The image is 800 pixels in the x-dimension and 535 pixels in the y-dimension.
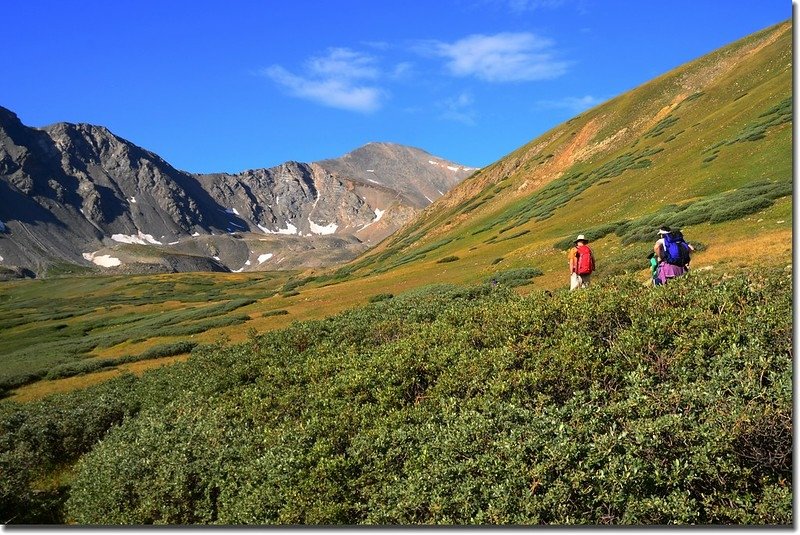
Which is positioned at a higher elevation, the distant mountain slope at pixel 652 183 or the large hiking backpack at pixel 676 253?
the distant mountain slope at pixel 652 183

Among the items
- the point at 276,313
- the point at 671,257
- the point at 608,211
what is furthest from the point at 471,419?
the point at 608,211

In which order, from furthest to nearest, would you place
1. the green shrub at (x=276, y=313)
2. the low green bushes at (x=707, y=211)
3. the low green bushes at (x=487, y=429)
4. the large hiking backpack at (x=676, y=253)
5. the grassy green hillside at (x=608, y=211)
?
the green shrub at (x=276, y=313) < the low green bushes at (x=707, y=211) < the grassy green hillside at (x=608, y=211) < the large hiking backpack at (x=676, y=253) < the low green bushes at (x=487, y=429)

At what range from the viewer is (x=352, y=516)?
33.0ft

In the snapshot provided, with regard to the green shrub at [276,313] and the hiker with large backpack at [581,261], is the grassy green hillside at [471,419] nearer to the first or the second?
the hiker with large backpack at [581,261]

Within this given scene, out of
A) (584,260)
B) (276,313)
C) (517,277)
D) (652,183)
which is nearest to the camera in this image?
(584,260)

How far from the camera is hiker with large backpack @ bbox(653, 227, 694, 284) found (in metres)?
18.3

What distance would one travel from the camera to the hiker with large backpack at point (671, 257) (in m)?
18.3

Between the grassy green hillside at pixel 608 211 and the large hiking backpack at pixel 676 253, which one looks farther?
the grassy green hillside at pixel 608 211

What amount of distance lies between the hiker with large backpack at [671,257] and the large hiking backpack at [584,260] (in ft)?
10.5

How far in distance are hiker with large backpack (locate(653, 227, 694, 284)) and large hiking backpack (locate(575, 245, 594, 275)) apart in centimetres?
319

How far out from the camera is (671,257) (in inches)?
723

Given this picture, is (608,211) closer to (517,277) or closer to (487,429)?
(517,277)

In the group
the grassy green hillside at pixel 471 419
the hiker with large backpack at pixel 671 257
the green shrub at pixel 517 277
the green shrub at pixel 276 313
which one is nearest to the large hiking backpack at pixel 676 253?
the hiker with large backpack at pixel 671 257

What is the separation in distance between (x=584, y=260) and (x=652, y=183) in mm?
36226
